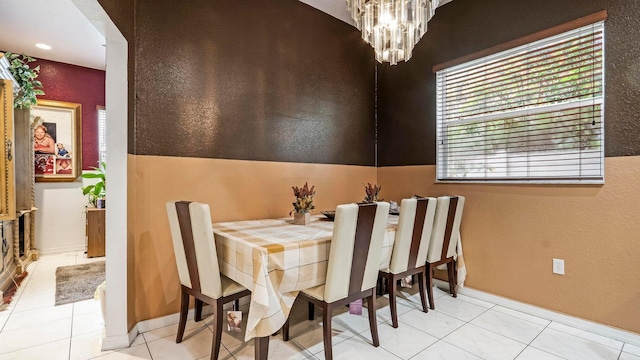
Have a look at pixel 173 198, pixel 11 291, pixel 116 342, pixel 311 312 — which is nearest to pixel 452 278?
pixel 311 312

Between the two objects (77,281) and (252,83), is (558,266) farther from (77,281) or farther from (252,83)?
(77,281)

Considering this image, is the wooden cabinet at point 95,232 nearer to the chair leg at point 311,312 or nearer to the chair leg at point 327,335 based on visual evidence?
the chair leg at point 311,312

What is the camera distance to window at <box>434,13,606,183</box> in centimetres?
220

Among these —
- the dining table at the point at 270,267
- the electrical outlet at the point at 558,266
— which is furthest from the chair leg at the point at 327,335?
the electrical outlet at the point at 558,266

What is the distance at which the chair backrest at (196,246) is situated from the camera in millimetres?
1705

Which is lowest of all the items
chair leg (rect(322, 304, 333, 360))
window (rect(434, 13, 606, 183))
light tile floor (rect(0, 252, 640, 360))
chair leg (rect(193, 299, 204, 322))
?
light tile floor (rect(0, 252, 640, 360))

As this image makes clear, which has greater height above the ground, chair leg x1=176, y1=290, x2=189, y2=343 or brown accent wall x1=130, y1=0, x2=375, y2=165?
brown accent wall x1=130, y1=0, x2=375, y2=165

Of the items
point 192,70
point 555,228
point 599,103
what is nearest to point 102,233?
point 192,70

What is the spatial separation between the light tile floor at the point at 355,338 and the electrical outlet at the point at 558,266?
400 mm

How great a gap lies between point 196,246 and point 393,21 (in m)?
1.86

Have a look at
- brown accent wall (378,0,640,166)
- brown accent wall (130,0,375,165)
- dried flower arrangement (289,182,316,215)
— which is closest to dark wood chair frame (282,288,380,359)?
dried flower arrangement (289,182,316,215)

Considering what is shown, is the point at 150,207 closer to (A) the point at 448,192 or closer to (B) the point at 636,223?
(A) the point at 448,192

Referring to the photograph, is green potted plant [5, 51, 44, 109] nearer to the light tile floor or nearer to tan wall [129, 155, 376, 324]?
the light tile floor

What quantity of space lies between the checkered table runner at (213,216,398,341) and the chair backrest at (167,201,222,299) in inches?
5.2
